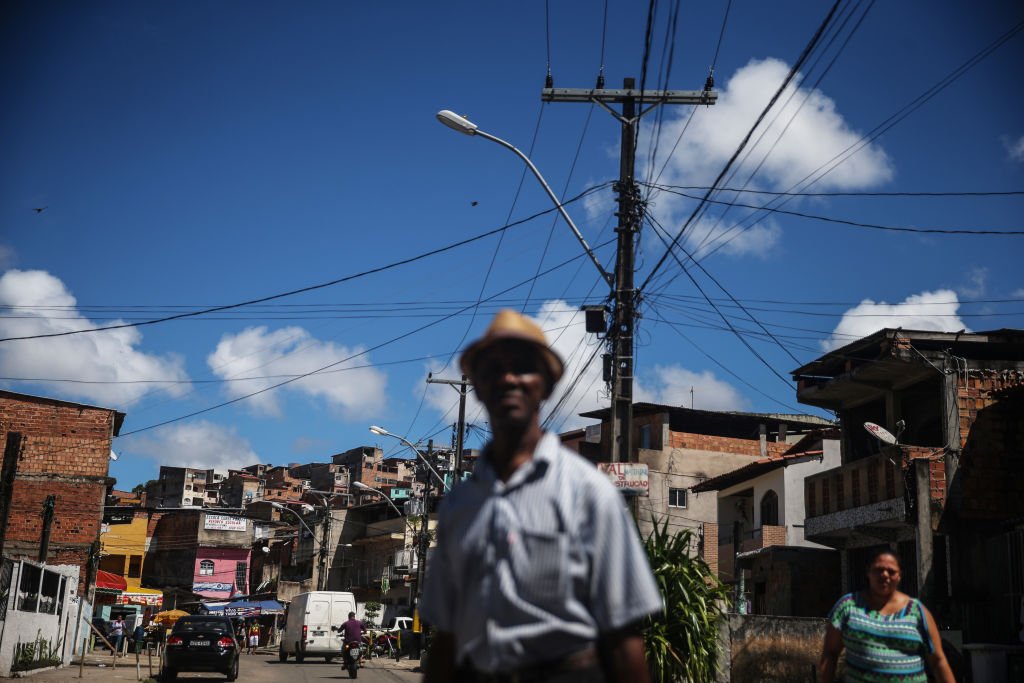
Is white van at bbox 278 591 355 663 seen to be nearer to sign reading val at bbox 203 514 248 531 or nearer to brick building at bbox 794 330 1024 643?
brick building at bbox 794 330 1024 643

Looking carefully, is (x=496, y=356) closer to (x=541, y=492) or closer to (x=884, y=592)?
(x=541, y=492)

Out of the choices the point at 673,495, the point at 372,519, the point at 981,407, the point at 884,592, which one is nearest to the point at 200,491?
the point at 372,519

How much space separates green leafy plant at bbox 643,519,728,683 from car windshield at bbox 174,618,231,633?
15588mm

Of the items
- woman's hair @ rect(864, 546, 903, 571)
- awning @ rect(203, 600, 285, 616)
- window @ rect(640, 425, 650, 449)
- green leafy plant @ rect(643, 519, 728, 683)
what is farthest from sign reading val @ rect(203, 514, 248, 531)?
green leafy plant @ rect(643, 519, 728, 683)

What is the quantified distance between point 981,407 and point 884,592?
1752 centimetres

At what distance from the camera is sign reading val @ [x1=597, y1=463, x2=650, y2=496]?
14203 millimetres

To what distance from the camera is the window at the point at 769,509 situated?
39.3m

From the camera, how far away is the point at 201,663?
78.7ft

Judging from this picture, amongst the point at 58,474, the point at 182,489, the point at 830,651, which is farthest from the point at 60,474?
the point at 182,489

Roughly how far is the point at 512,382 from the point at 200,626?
23.5m

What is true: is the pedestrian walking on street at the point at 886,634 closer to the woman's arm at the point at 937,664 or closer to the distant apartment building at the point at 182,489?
the woman's arm at the point at 937,664

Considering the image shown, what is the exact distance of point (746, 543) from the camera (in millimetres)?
40812

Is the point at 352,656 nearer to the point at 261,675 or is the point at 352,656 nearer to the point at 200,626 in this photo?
the point at 261,675

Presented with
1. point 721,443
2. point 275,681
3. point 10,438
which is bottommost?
point 275,681
